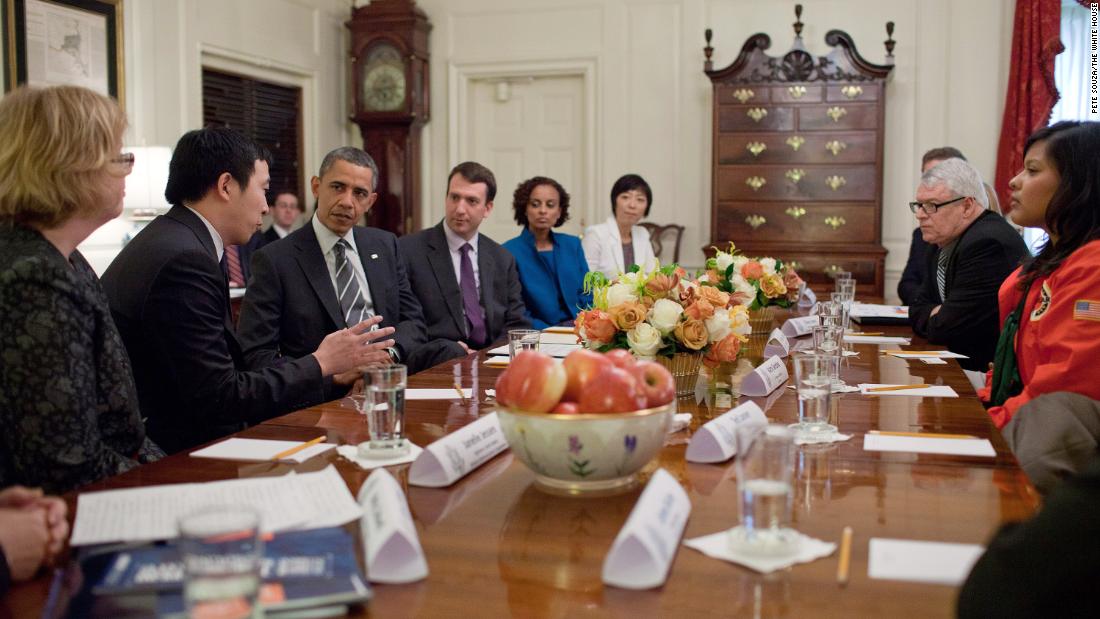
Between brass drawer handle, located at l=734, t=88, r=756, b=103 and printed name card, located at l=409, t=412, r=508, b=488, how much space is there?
17.8 ft

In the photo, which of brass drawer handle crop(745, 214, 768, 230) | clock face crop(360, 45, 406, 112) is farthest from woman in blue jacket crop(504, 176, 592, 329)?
clock face crop(360, 45, 406, 112)

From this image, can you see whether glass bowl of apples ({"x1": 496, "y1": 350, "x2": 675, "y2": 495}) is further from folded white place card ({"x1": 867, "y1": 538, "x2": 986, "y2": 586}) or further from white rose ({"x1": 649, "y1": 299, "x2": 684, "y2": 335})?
white rose ({"x1": 649, "y1": 299, "x2": 684, "y2": 335})

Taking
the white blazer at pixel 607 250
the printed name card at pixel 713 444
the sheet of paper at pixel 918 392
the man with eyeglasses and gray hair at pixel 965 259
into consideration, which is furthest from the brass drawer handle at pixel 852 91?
A: the printed name card at pixel 713 444

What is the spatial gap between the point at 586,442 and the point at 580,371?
0.31ft

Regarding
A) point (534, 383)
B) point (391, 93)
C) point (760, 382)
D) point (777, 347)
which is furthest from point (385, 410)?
point (391, 93)

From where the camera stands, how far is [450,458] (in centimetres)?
150

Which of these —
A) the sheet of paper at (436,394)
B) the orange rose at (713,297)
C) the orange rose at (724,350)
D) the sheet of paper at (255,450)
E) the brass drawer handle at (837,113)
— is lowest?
the sheet of paper at (255,450)

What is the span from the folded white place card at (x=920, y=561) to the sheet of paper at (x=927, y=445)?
517 millimetres

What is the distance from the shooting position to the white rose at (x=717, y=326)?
217cm

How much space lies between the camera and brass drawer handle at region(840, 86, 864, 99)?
649 cm

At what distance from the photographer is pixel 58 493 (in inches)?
62.7

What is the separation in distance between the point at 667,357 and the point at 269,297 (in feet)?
4.84

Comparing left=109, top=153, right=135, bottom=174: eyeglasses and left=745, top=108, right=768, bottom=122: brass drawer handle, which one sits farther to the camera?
left=745, top=108, right=768, bottom=122: brass drawer handle

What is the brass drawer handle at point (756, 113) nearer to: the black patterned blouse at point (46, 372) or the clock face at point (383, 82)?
the clock face at point (383, 82)
